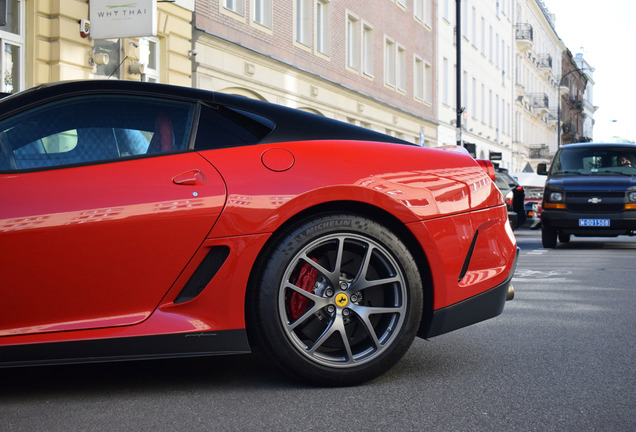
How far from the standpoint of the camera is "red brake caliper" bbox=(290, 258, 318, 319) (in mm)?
3851

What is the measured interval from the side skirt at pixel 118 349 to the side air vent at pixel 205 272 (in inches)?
6.5

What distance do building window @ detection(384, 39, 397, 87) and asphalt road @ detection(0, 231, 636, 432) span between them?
2624 centimetres

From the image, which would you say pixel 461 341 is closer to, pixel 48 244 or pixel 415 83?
pixel 48 244

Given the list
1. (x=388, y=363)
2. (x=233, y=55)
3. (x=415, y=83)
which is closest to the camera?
(x=388, y=363)

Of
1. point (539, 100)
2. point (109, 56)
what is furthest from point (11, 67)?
point (539, 100)

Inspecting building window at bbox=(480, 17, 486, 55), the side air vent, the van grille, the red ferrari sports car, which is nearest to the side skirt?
the red ferrari sports car

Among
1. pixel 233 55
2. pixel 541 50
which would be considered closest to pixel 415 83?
pixel 233 55

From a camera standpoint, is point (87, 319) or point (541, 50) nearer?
point (87, 319)

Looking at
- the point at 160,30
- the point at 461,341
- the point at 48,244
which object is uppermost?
the point at 160,30

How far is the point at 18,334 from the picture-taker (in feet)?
11.7

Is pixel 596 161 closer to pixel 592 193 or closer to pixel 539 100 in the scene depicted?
pixel 592 193

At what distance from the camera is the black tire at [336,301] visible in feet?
12.3

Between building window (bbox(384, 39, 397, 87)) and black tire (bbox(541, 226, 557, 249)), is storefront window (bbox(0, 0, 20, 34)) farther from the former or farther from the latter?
building window (bbox(384, 39, 397, 87))

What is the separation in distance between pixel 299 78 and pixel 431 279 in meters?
19.2
